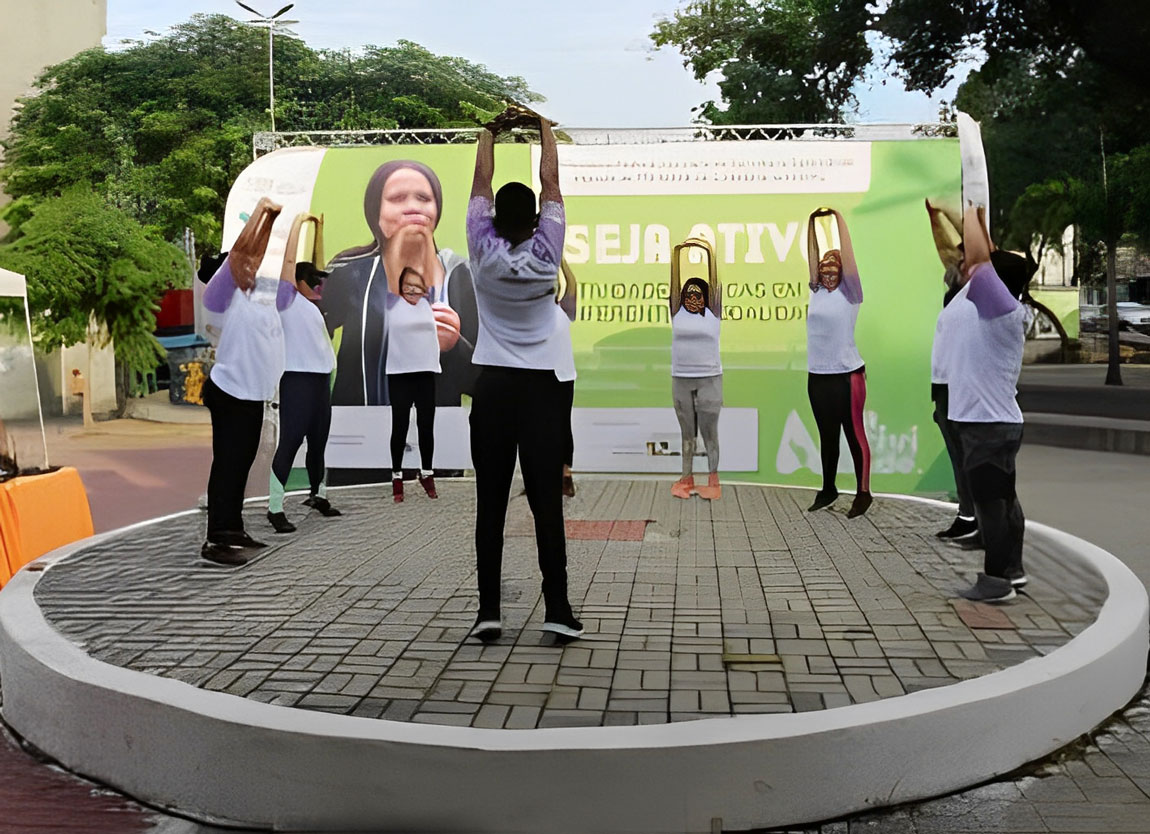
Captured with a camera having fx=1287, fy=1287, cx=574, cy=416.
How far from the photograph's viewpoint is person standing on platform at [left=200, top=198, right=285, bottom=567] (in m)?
7.42

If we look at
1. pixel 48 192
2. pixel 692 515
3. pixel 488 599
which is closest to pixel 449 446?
pixel 692 515

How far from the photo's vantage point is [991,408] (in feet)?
20.7

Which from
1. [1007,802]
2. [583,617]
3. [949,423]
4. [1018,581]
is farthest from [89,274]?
[1007,802]

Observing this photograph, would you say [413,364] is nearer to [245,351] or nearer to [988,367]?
[245,351]

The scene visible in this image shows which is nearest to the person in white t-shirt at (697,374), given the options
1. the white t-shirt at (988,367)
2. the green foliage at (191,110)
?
the white t-shirt at (988,367)

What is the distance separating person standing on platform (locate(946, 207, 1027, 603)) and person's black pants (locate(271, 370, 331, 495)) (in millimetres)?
4589

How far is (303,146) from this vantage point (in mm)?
10805

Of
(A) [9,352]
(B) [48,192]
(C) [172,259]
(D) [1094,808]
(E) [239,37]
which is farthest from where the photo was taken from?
(E) [239,37]

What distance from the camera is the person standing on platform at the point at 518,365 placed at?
541 centimetres

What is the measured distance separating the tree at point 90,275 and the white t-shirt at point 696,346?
1601 cm

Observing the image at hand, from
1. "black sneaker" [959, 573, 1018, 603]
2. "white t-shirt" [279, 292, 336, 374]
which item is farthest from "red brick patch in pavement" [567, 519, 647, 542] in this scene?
"black sneaker" [959, 573, 1018, 603]

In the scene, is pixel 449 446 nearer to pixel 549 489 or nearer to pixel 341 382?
pixel 341 382

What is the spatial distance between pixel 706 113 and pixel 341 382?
78.7 feet

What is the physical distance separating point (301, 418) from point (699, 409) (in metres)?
3.17
